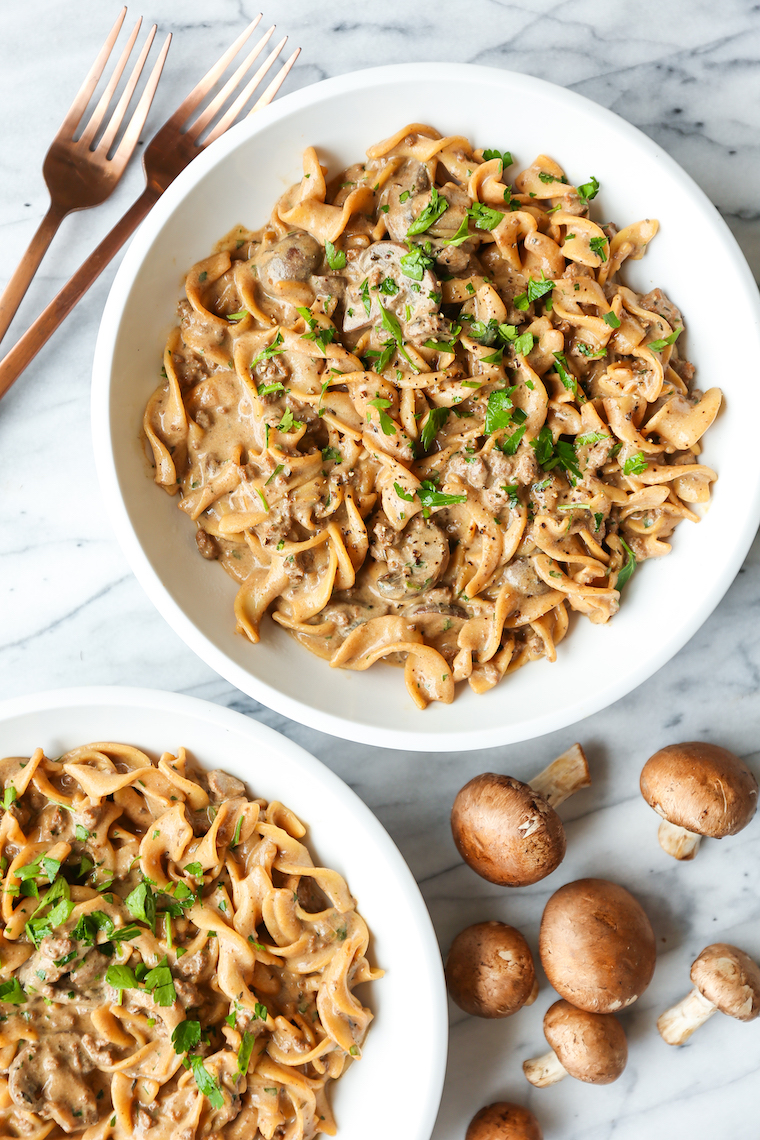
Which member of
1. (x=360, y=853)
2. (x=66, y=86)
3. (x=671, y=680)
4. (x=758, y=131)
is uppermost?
(x=758, y=131)

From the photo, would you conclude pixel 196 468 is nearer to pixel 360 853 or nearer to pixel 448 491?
pixel 448 491

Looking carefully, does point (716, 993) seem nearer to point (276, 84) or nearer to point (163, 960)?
point (163, 960)

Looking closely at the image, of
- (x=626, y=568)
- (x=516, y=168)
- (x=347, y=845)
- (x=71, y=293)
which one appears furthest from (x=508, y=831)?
(x=71, y=293)

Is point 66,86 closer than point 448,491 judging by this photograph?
No

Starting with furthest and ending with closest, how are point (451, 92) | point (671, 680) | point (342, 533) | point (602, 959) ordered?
1. point (671, 680)
2. point (602, 959)
3. point (342, 533)
4. point (451, 92)

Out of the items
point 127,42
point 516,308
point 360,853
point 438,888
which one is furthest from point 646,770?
point 127,42

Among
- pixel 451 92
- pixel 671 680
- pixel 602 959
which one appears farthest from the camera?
pixel 671 680
